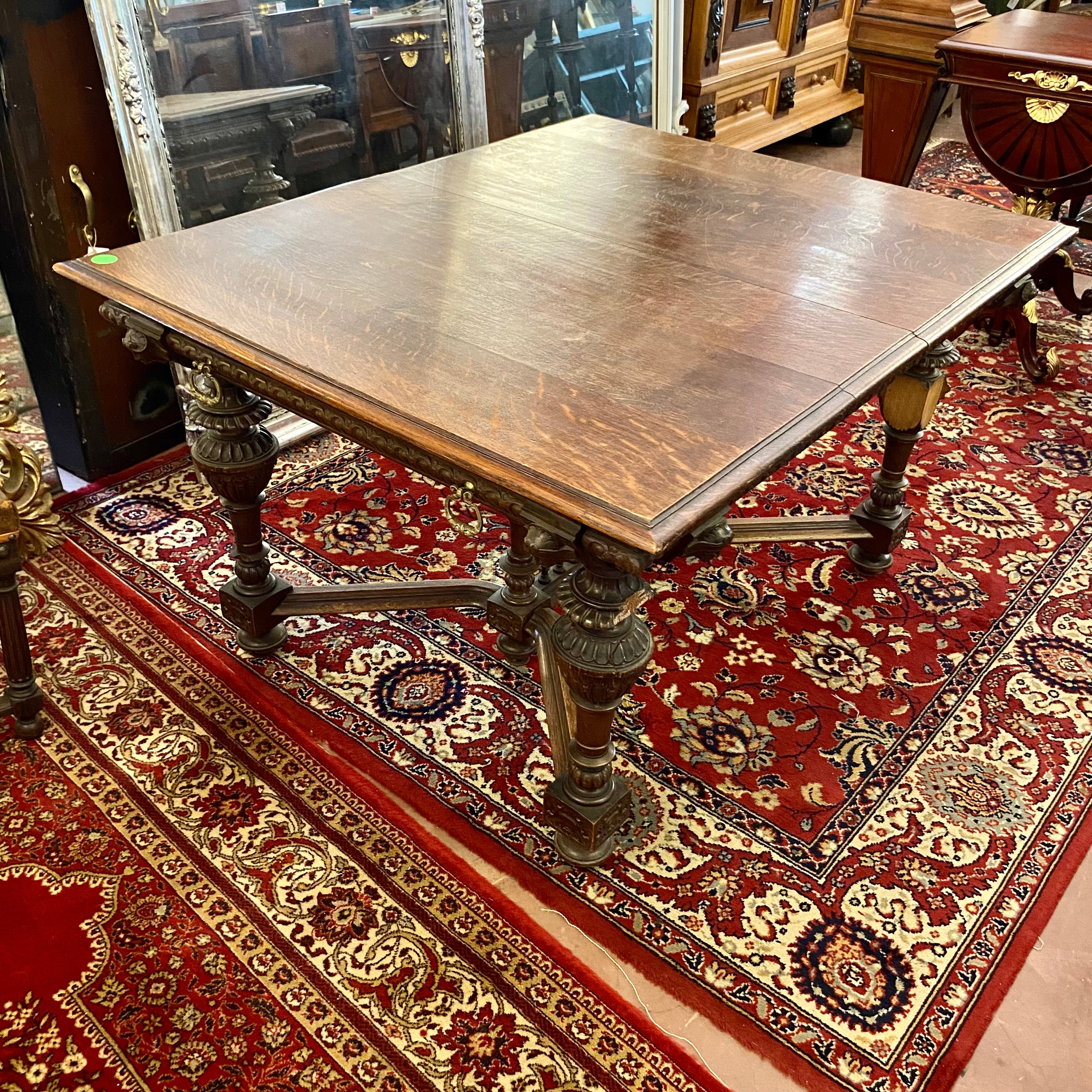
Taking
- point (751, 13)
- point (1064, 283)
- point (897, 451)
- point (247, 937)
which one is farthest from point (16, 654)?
point (751, 13)

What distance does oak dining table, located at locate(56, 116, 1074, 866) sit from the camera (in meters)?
1.37

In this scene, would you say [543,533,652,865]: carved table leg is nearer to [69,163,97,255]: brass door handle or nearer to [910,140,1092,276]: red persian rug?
[69,163,97,255]: brass door handle

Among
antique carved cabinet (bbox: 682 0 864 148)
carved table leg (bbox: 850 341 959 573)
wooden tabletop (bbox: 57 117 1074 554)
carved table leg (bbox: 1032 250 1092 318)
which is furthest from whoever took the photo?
antique carved cabinet (bbox: 682 0 864 148)

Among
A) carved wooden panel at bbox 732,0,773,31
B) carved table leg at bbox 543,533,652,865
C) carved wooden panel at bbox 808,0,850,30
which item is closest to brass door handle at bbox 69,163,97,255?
carved table leg at bbox 543,533,652,865

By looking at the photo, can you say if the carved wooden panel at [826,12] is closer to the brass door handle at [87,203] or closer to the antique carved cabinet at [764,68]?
the antique carved cabinet at [764,68]

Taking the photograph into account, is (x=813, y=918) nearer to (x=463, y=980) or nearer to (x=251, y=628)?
(x=463, y=980)

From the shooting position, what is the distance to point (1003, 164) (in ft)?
10.8

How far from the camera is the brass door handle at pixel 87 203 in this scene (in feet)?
7.97

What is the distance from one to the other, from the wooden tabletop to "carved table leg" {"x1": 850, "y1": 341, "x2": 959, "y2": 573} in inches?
11.5

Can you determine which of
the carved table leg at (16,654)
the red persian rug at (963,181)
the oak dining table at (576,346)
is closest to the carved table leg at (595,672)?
the oak dining table at (576,346)

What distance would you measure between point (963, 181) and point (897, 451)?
3.23 metres

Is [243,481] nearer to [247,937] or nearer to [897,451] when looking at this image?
[247,937]

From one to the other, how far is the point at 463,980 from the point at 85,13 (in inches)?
88.8

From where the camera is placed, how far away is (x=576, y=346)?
5.19 feet
